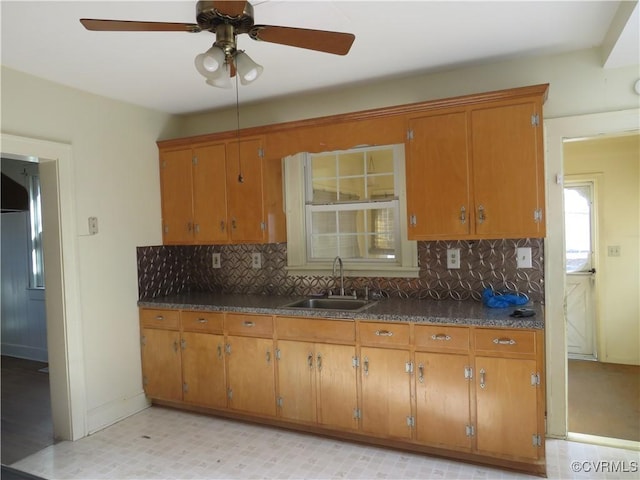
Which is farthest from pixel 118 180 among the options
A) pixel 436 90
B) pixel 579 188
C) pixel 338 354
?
pixel 579 188

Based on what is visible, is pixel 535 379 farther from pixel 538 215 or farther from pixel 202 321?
pixel 202 321

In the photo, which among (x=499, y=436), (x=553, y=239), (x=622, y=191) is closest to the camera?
(x=499, y=436)

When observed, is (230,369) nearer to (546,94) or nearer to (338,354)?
(338,354)

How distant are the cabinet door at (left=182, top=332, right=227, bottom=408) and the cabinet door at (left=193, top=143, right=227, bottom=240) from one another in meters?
0.82

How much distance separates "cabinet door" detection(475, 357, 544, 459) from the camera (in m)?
2.46

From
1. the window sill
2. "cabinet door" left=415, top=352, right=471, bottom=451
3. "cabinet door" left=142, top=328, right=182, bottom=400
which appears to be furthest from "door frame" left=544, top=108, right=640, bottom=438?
"cabinet door" left=142, top=328, right=182, bottom=400

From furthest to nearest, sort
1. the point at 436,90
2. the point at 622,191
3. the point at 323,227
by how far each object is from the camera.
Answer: the point at 622,191 → the point at 323,227 → the point at 436,90

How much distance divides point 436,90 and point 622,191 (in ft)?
8.57

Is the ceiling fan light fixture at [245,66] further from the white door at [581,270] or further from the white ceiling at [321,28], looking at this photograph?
the white door at [581,270]

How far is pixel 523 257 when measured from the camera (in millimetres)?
2984

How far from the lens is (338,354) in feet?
9.61

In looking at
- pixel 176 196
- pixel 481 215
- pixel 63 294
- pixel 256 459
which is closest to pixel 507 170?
pixel 481 215

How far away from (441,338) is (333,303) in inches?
40.6

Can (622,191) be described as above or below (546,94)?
below
